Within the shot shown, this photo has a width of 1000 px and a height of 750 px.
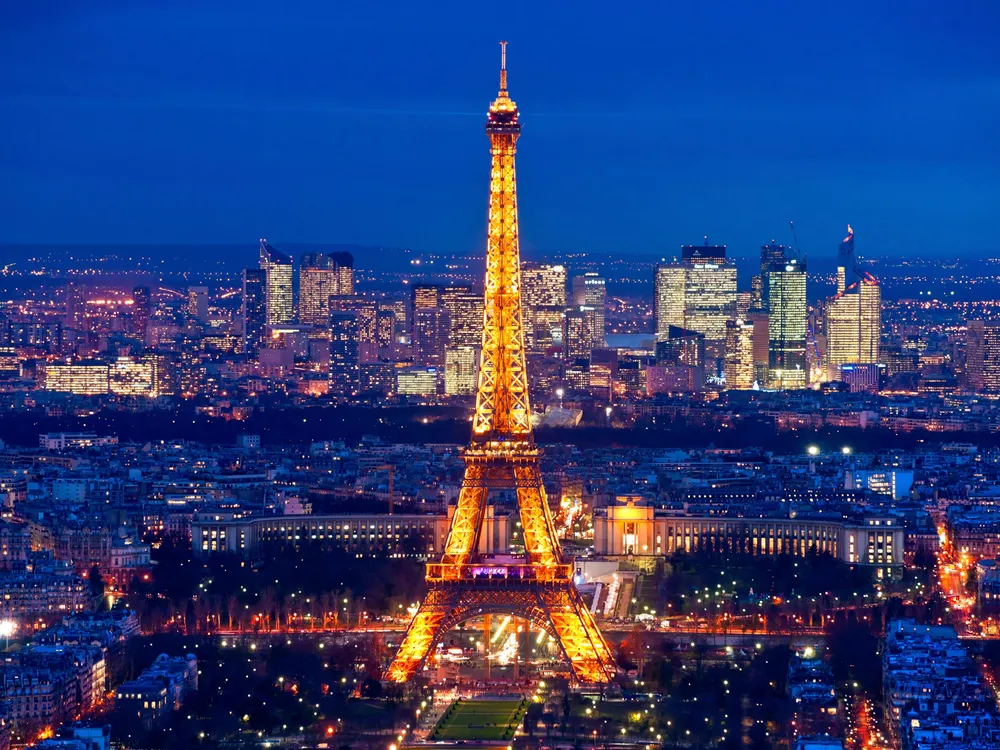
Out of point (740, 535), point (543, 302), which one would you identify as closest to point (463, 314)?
point (543, 302)

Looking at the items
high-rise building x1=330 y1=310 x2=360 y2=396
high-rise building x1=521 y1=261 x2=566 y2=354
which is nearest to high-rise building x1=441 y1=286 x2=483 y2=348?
high-rise building x1=521 y1=261 x2=566 y2=354

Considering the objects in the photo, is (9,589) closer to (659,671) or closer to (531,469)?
(531,469)

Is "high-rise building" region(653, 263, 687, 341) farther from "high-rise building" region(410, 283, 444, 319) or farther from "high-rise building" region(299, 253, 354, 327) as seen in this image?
"high-rise building" region(410, 283, 444, 319)

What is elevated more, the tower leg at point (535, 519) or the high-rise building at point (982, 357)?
the high-rise building at point (982, 357)

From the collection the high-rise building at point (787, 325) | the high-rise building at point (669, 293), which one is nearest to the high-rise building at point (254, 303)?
the high-rise building at point (669, 293)

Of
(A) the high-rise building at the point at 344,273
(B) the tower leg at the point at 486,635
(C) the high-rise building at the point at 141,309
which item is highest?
(A) the high-rise building at the point at 344,273

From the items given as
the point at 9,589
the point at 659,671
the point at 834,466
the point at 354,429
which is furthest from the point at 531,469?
the point at 354,429

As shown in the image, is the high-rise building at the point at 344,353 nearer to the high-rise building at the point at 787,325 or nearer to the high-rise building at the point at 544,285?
the high-rise building at the point at 544,285
